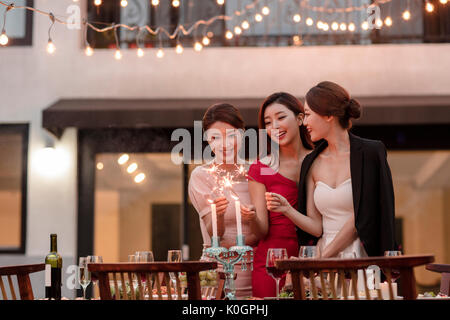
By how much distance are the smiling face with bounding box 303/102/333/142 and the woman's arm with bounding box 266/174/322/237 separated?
0.72 feet

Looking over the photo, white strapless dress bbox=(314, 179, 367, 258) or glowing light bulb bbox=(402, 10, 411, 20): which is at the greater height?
glowing light bulb bbox=(402, 10, 411, 20)

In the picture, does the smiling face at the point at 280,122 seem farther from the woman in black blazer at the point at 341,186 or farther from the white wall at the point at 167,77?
the white wall at the point at 167,77

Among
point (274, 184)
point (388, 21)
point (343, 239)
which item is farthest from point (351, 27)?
point (343, 239)

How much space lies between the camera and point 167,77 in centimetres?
766

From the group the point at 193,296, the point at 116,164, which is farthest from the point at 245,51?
the point at 193,296

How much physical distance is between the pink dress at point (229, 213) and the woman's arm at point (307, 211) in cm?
28

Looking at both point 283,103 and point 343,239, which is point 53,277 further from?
point 283,103

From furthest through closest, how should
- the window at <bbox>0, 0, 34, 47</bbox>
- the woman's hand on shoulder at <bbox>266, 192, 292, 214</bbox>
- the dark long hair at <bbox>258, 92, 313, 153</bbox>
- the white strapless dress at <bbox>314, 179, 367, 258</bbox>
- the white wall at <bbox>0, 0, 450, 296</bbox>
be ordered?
the window at <bbox>0, 0, 34, 47</bbox>, the white wall at <bbox>0, 0, 450, 296</bbox>, the dark long hair at <bbox>258, 92, 313, 153</bbox>, the white strapless dress at <bbox>314, 179, 367, 258</bbox>, the woman's hand on shoulder at <bbox>266, 192, 292, 214</bbox>

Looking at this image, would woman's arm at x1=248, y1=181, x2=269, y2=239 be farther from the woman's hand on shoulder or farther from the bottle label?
the bottle label

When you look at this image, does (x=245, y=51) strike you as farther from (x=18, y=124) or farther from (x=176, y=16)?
(x=18, y=124)

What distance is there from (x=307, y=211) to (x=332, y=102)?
1.89ft

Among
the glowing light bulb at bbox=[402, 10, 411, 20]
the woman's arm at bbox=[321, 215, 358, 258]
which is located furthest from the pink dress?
the glowing light bulb at bbox=[402, 10, 411, 20]

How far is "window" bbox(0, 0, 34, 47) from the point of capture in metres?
7.84
